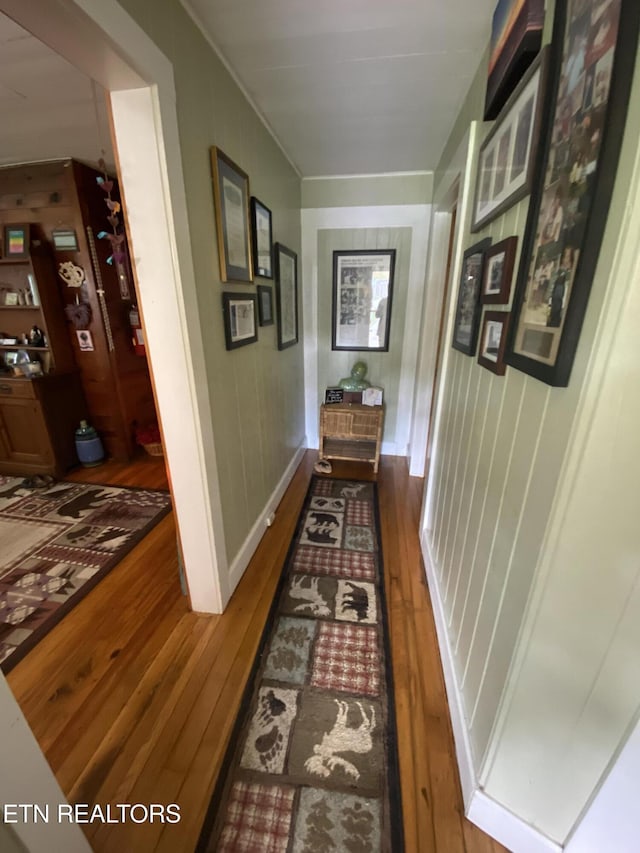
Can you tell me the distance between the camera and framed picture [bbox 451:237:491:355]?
126 centimetres

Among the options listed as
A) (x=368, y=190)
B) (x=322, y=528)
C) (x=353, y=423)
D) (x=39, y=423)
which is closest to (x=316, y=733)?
(x=322, y=528)

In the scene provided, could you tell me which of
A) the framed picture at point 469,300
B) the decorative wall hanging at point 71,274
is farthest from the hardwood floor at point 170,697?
the decorative wall hanging at point 71,274

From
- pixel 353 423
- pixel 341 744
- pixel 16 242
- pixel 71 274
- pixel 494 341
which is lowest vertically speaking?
pixel 341 744

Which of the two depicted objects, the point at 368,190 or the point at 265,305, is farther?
the point at 368,190

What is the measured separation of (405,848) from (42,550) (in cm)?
224

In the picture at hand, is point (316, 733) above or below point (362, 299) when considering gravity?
below

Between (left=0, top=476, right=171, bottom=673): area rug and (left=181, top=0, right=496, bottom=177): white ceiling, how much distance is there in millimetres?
2470

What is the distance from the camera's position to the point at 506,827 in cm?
92

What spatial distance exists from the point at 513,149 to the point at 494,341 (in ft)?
1.80

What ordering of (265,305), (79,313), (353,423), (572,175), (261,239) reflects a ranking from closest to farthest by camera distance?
(572,175) → (261,239) → (265,305) → (79,313) → (353,423)

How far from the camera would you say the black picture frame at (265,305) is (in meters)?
1.92

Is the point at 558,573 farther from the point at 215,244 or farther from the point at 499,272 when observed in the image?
the point at 215,244

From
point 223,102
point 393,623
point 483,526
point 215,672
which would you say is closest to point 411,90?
point 223,102

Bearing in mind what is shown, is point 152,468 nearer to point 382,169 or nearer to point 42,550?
point 42,550
